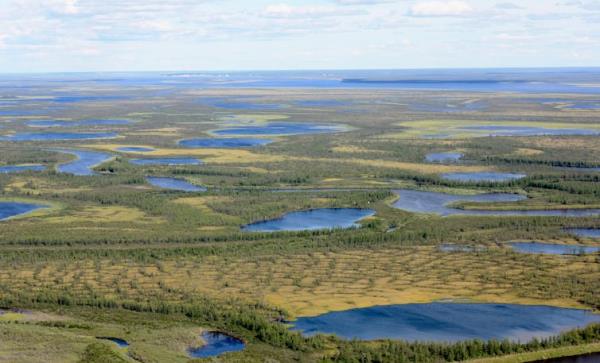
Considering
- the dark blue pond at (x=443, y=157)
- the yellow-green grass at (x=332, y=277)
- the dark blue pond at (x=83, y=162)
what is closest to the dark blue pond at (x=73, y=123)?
the dark blue pond at (x=83, y=162)

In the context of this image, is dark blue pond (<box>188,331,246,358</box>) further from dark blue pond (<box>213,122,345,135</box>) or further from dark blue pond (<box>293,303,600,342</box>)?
Result: dark blue pond (<box>213,122,345,135</box>)

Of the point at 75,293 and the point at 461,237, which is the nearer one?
the point at 75,293

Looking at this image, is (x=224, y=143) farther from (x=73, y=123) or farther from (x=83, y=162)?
(x=73, y=123)

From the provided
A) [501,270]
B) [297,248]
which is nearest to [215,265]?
[297,248]

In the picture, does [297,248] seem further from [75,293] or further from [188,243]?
[75,293]

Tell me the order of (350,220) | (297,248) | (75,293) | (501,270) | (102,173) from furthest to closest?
(102,173), (350,220), (297,248), (501,270), (75,293)

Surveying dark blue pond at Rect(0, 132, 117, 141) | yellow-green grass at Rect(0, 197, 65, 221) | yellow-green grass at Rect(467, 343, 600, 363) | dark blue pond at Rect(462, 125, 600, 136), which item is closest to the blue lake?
dark blue pond at Rect(0, 132, 117, 141)

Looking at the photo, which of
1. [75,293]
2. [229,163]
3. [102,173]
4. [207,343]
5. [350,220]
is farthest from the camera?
[229,163]

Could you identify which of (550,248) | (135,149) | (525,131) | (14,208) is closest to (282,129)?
(135,149)
